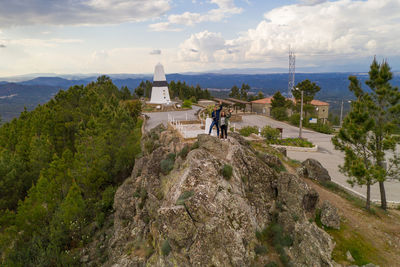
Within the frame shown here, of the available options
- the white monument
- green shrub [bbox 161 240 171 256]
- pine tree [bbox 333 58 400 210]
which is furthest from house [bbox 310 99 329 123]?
green shrub [bbox 161 240 171 256]

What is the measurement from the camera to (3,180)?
20.6m

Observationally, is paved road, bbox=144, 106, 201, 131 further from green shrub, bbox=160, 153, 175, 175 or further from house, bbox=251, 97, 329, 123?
green shrub, bbox=160, 153, 175, 175

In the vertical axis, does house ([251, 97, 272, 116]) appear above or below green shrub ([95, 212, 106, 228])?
above

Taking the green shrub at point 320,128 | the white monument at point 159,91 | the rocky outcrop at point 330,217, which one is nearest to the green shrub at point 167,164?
the rocky outcrop at point 330,217

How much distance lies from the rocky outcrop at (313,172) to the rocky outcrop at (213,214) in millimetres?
5773

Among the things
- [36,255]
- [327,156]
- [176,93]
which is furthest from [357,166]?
[176,93]

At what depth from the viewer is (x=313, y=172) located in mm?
19312

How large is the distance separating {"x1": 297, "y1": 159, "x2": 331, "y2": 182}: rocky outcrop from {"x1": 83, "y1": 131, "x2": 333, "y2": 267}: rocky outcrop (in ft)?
18.9

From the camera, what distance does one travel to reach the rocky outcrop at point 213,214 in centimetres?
998

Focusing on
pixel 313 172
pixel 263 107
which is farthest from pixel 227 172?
pixel 263 107

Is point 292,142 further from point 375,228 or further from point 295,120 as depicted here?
point 375,228

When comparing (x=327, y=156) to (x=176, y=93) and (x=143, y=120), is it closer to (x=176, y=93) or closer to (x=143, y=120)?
(x=143, y=120)

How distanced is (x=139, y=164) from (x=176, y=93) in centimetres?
6538

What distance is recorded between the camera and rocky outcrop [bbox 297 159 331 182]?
62.4 feet
